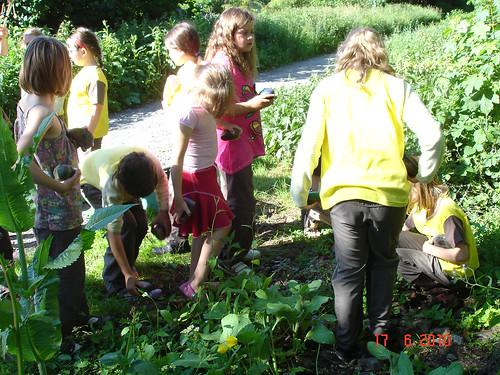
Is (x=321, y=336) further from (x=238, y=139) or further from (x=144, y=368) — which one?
(x=238, y=139)

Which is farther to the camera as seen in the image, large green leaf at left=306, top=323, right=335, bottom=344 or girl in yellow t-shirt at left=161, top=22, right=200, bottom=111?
girl in yellow t-shirt at left=161, top=22, right=200, bottom=111

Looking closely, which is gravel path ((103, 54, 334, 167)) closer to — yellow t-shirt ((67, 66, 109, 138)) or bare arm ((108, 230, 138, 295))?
yellow t-shirt ((67, 66, 109, 138))

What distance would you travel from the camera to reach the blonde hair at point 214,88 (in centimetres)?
364

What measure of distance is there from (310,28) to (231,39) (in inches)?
556

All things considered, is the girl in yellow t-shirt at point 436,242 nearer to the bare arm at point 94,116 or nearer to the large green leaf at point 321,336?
the large green leaf at point 321,336

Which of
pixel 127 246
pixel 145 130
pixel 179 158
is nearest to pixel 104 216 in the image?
pixel 179 158

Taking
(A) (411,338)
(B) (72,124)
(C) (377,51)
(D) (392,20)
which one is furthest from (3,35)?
(D) (392,20)

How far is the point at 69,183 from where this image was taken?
3.20 metres

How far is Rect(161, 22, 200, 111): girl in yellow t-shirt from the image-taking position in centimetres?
464

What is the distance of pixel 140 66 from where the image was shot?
11328 mm

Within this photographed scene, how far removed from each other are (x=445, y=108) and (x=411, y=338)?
105 inches

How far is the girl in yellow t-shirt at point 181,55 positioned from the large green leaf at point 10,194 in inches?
108

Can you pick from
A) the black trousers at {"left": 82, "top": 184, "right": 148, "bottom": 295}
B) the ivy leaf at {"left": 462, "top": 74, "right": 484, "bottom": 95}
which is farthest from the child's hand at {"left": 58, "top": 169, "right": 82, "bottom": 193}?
the ivy leaf at {"left": 462, "top": 74, "right": 484, "bottom": 95}
